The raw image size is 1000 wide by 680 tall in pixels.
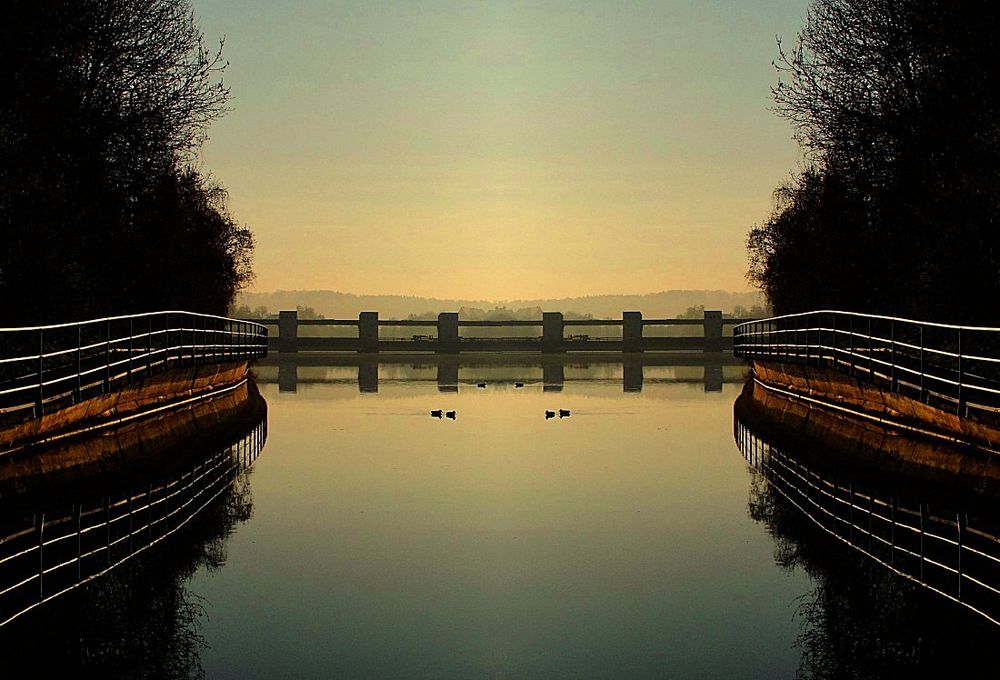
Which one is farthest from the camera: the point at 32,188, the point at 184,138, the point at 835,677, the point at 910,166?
the point at 184,138

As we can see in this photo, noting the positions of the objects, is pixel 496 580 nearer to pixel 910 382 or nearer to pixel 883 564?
pixel 883 564

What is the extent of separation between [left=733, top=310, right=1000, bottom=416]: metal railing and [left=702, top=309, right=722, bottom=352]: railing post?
3199cm

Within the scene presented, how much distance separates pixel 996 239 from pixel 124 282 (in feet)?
73.5

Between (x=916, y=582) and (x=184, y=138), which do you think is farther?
(x=184, y=138)

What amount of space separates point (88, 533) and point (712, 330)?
63.3 meters

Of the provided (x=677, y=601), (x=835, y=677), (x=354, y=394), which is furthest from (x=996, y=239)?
(x=835, y=677)

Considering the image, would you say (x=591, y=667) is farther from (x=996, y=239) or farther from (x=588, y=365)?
(x=588, y=365)

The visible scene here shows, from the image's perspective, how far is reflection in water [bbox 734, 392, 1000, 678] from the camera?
7.29 m

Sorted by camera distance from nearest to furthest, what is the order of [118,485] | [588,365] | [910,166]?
[118,485] → [910,166] → [588,365]

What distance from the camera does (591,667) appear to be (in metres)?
7.05

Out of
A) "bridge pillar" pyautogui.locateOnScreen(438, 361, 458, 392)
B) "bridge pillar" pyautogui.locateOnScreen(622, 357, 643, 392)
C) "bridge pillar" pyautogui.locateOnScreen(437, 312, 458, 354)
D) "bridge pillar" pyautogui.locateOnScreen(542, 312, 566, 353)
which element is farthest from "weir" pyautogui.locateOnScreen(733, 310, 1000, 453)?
"bridge pillar" pyautogui.locateOnScreen(437, 312, 458, 354)

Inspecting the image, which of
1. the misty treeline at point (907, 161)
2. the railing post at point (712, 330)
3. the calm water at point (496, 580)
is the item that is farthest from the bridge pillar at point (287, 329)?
the calm water at point (496, 580)

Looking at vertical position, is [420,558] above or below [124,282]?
below

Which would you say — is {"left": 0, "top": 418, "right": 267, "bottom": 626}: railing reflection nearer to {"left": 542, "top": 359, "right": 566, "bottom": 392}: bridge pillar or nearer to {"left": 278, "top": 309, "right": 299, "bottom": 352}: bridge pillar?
{"left": 542, "top": 359, "right": 566, "bottom": 392}: bridge pillar
